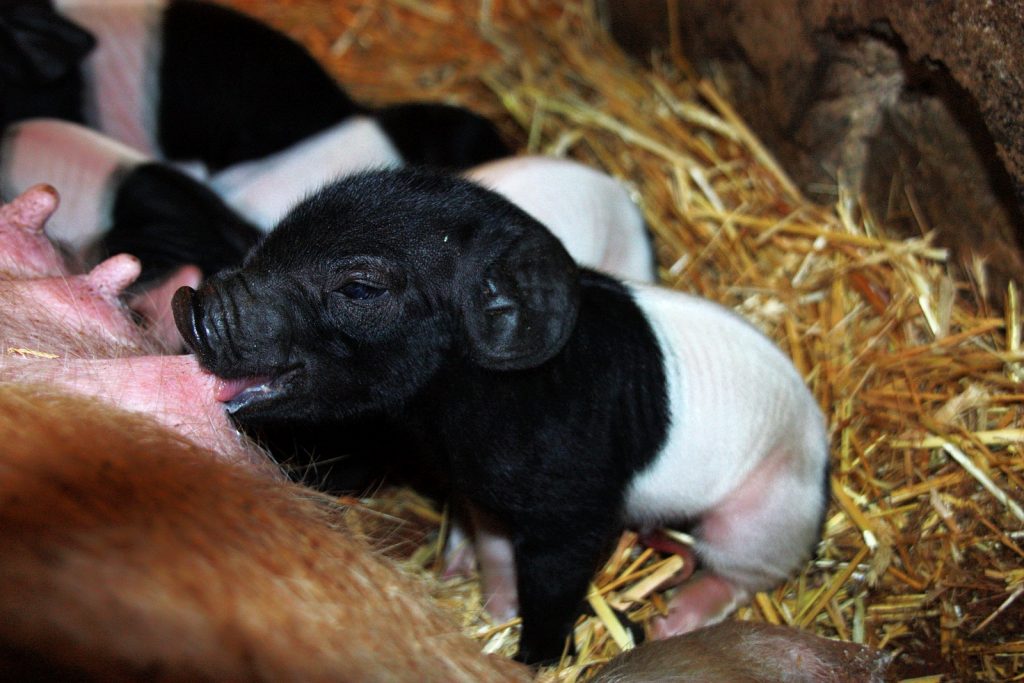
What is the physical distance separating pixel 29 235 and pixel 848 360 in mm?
2529

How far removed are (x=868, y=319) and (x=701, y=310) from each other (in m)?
0.92

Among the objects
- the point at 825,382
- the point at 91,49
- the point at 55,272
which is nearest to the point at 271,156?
the point at 91,49

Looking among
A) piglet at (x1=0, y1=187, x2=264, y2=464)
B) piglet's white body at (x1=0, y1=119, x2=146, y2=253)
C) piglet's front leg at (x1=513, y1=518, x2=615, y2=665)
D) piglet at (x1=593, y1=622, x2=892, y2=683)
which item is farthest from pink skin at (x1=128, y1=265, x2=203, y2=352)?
piglet at (x1=593, y1=622, x2=892, y2=683)

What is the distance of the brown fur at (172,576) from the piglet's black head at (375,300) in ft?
0.99

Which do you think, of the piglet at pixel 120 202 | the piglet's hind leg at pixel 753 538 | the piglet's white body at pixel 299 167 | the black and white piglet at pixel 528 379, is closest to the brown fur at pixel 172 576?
the black and white piglet at pixel 528 379

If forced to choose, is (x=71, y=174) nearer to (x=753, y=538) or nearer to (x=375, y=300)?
(x=375, y=300)

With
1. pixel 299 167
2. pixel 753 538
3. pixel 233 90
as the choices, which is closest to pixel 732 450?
pixel 753 538

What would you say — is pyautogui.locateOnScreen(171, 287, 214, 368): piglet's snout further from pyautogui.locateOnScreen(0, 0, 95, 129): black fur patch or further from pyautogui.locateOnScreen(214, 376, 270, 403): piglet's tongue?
pyautogui.locateOnScreen(0, 0, 95, 129): black fur patch

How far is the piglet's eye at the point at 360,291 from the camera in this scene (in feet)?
7.89

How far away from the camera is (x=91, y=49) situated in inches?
175

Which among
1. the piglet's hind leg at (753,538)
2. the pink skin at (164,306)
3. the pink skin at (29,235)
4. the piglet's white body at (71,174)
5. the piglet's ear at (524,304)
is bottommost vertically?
the piglet's hind leg at (753,538)

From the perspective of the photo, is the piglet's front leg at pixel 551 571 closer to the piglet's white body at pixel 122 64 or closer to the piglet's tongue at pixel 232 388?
the piglet's tongue at pixel 232 388

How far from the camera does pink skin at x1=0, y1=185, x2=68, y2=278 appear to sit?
2.89 metres

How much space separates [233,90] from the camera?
444 cm
